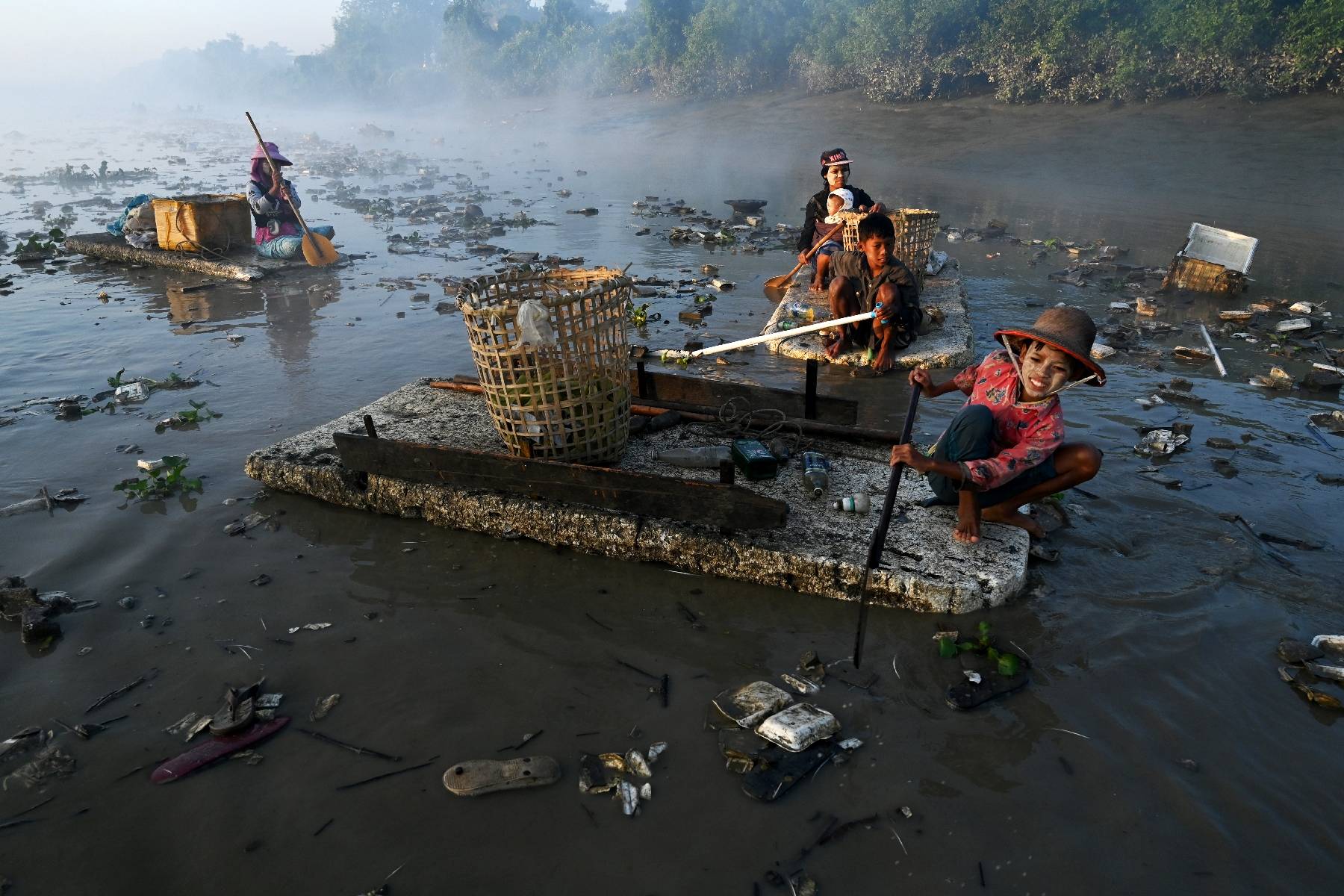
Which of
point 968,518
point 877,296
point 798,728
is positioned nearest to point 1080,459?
point 968,518

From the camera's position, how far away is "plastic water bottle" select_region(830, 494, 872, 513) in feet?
12.5

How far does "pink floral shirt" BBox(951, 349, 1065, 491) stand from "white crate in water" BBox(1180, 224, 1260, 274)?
7180mm

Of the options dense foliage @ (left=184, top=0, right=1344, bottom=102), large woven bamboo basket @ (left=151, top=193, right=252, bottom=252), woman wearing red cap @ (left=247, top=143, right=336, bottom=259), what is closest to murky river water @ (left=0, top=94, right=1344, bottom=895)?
woman wearing red cap @ (left=247, top=143, right=336, bottom=259)

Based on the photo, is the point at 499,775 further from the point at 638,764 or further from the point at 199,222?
the point at 199,222

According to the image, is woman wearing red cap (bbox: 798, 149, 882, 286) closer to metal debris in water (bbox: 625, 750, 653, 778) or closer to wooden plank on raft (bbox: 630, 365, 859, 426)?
wooden plank on raft (bbox: 630, 365, 859, 426)

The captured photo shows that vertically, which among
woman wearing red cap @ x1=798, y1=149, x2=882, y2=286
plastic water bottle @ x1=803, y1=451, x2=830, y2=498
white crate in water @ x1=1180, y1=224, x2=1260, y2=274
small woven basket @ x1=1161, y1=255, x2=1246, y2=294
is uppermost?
woman wearing red cap @ x1=798, y1=149, x2=882, y2=286

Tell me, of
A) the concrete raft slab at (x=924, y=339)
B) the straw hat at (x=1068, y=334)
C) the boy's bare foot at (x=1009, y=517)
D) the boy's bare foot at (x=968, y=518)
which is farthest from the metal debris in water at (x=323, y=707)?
the concrete raft slab at (x=924, y=339)

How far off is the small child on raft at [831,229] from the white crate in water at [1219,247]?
4.25 meters

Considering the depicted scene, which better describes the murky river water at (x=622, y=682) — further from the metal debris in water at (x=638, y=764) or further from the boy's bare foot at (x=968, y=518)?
the boy's bare foot at (x=968, y=518)

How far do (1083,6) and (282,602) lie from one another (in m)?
24.8

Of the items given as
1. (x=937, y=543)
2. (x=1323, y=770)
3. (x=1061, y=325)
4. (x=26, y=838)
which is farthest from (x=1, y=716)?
(x=1323, y=770)

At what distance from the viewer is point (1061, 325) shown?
10.2ft

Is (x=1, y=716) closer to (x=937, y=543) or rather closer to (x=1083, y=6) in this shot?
(x=937, y=543)

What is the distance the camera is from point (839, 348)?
6.64 meters
